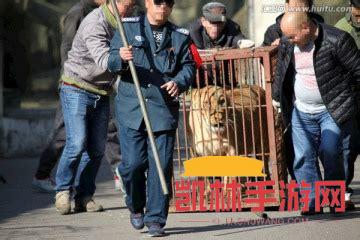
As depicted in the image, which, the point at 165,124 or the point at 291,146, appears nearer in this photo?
the point at 165,124

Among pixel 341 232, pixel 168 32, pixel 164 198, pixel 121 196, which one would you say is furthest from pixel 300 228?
pixel 121 196

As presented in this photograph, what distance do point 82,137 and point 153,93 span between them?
1639 millimetres

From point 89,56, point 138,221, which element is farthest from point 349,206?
point 89,56

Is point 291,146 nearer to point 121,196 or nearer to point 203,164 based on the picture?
point 203,164

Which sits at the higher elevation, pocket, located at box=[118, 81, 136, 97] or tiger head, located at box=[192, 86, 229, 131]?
pocket, located at box=[118, 81, 136, 97]

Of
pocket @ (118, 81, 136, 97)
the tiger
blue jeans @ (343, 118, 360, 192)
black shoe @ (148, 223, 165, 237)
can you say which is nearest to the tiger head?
the tiger

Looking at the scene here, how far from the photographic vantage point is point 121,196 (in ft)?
42.5

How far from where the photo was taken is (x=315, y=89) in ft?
35.6

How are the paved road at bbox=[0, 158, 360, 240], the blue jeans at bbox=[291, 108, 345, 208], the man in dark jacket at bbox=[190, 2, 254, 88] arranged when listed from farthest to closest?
the man in dark jacket at bbox=[190, 2, 254, 88] → the blue jeans at bbox=[291, 108, 345, 208] → the paved road at bbox=[0, 158, 360, 240]

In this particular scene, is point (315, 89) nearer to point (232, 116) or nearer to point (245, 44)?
point (232, 116)

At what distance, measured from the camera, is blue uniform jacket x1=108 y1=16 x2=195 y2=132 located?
32.9 feet

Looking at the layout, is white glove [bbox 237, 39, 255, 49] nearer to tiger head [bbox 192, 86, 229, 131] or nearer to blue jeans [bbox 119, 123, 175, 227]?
tiger head [bbox 192, 86, 229, 131]

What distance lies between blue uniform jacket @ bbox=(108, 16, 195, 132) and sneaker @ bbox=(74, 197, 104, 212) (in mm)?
1827

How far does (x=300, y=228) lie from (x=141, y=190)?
1238mm
